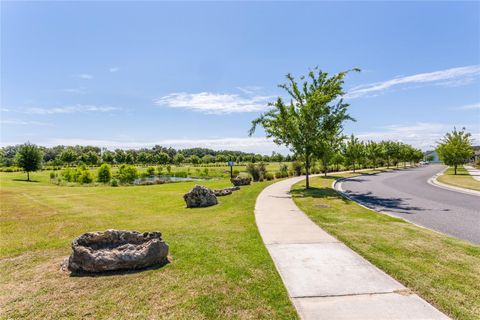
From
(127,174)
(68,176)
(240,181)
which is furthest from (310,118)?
(68,176)

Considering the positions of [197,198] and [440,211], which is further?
[197,198]

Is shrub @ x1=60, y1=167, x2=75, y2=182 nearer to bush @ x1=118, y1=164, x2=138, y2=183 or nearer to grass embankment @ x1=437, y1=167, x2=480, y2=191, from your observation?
bush @ x1=118, y1=164, x2=138, y2=183

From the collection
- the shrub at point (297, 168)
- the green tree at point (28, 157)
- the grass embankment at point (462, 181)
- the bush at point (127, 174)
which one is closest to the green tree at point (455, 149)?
the grass embankment at point (462, 181)

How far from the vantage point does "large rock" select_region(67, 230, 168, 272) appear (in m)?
5.19

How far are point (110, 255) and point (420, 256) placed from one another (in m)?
6.72

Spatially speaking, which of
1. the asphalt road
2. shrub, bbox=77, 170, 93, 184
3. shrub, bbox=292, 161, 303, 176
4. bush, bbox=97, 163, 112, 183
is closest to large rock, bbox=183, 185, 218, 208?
the asphalt road

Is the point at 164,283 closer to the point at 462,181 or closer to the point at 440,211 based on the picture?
the point at 440,211

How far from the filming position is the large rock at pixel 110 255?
5.19m

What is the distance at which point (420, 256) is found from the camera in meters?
5.79

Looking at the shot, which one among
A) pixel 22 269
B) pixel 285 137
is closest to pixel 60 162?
pixel 285 137

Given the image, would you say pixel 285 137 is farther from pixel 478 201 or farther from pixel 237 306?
pixel 237 306

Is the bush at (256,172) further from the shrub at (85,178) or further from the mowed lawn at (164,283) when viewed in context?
the shrub at (85,178)

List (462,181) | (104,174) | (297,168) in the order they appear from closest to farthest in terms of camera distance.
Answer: (462,181) → (297,168) → (104,174)

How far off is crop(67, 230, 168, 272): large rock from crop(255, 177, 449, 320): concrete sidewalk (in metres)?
2.60
